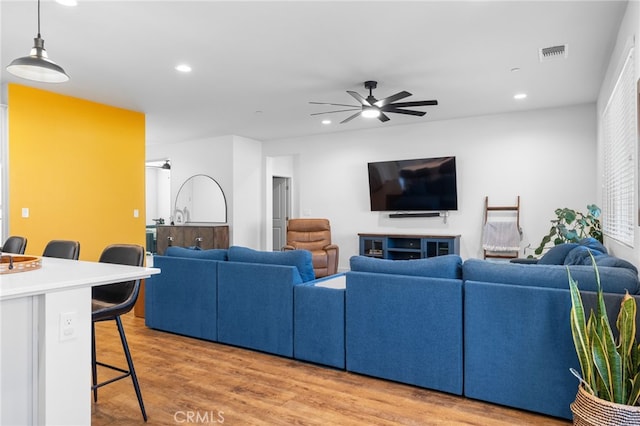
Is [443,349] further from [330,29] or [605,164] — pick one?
[605,164]

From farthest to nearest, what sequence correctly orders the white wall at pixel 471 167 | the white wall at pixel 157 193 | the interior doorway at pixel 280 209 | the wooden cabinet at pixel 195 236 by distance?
the white wall at pixel 157 193 < the interior doorway at pixel 280 209 < the wooden cabinet at pixel 195 236 < the white wall at pixel 471 167

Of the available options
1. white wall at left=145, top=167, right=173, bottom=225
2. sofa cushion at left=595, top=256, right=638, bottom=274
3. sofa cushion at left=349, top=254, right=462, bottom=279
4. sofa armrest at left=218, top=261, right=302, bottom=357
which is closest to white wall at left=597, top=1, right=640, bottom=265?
sofa cushion at left=595, top=256, right=638, bottom=274

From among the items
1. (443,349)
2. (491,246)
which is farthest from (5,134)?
(491,246)

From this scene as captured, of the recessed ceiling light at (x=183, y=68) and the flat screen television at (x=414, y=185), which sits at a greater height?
the recessed ceiling light at (x=183, y=68)

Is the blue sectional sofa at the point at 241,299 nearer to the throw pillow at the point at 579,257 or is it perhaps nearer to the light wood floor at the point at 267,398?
the light wood floor at the point at 267,398

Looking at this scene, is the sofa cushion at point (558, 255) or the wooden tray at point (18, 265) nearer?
the wooden tray at point (18, 265)

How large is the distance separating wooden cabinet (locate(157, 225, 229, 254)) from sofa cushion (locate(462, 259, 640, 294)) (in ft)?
17.7

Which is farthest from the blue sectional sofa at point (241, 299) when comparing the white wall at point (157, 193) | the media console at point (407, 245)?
the white wall at point (157, 193)

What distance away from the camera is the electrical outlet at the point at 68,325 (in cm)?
166

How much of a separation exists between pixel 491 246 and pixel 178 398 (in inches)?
187

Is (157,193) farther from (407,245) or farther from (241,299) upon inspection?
(241,299)

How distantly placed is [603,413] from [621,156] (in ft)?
7.76

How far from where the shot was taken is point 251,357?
10.5 ft

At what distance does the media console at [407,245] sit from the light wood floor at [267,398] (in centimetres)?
367
